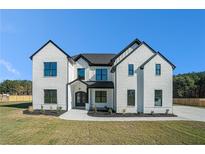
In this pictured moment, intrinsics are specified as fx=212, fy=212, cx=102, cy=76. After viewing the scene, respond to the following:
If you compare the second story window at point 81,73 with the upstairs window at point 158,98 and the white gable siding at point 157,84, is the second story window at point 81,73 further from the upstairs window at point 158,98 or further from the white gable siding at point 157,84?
the upstairs window at point 158,98

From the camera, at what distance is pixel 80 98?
81.9ft

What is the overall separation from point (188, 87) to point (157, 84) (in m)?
41.0

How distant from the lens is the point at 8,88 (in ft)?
248

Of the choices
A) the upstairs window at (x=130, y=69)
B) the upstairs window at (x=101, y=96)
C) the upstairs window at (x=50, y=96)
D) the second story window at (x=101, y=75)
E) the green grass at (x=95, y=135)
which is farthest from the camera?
the second story window at (x=101, y=75)

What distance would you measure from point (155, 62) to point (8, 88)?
6763cm

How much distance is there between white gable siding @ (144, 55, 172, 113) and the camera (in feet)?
66.4

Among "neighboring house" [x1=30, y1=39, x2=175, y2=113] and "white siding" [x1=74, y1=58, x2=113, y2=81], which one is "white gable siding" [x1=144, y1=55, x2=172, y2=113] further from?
"white siding" [x1=74, y1=58, x2=113, y2=81]

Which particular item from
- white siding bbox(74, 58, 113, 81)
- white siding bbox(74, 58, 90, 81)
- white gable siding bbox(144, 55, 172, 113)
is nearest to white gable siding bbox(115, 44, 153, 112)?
white gable siding bbox(144, 55, 172, 113)

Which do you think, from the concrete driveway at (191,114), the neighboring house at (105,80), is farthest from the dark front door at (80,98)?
the concrete driveway at (191,114)

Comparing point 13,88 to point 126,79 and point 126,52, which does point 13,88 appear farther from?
point 126,79

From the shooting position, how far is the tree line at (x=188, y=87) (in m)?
57.1
